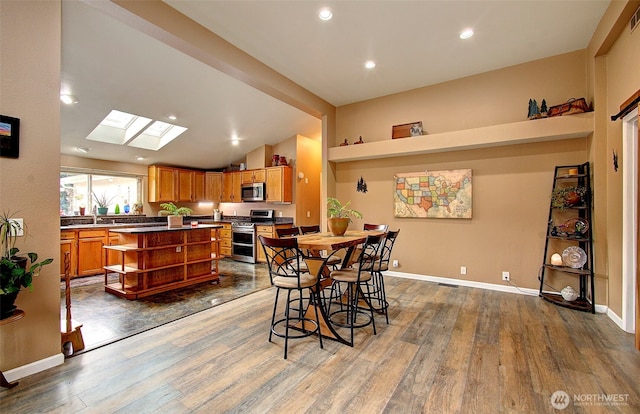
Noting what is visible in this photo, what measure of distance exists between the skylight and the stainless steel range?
7.66 feet

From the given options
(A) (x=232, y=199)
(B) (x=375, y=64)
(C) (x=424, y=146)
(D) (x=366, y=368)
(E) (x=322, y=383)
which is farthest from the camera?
(A) (x=232, y=199)

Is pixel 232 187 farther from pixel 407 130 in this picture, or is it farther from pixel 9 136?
pixel 9 136

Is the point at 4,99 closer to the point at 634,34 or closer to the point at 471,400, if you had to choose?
the point at 471,400

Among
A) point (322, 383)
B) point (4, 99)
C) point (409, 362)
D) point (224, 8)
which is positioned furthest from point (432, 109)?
point (4, 99)

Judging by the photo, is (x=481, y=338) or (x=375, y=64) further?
(x=375, y=64)

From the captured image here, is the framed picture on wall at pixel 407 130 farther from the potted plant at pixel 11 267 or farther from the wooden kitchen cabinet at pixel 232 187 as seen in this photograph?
the potted plant at pixel 11 267

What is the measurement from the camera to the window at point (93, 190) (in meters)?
5.80

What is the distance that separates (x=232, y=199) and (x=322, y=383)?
19.7 feet

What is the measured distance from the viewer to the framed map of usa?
14.6 feet

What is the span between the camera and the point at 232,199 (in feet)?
24.3

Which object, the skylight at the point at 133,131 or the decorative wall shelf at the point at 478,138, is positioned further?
the skylight at the point at 133,131

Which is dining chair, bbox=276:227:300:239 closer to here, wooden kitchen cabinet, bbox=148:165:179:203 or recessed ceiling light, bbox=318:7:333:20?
recessed ceiling light, bbox=318:7:333:20

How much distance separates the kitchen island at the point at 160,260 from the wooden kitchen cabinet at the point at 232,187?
2524 millimetres

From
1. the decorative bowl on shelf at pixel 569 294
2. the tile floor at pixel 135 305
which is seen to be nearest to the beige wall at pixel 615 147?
the decorative bowl on shelf at pixel 569 294
